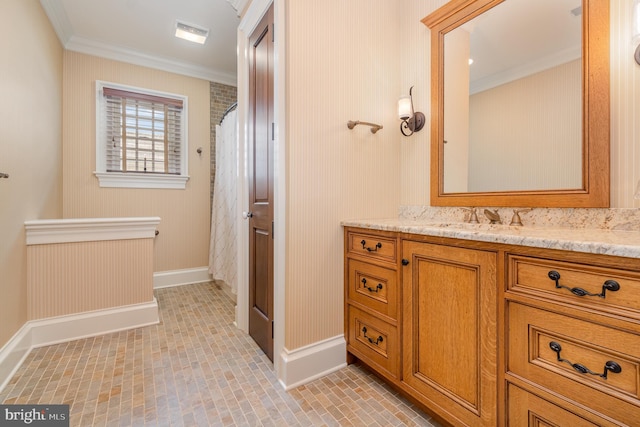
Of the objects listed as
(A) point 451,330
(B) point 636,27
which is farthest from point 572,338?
(B) point 636,27

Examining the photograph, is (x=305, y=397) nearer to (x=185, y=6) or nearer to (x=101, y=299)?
(x=101, y=299)

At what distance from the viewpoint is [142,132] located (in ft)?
10.5

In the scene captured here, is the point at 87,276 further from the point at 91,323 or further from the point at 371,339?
the point at 371,339

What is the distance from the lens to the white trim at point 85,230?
6.41 ft

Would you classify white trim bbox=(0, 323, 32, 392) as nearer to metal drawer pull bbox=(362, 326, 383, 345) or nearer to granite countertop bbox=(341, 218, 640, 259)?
metal drawer pull bbox=(362, 326, 383, 345)

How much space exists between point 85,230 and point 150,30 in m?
2.03

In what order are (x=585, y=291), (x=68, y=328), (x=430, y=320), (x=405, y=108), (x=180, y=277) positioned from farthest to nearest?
(x=180, y=277) → (x=68, y=328) → (x=405, y=108) → (x=430, y=320) → (x=585, y=291)

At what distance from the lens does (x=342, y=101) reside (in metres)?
1.70

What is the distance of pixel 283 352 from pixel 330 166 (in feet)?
3.62

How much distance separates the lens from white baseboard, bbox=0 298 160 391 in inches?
63.8

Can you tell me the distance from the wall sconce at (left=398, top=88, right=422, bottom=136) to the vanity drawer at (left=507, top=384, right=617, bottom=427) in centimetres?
146

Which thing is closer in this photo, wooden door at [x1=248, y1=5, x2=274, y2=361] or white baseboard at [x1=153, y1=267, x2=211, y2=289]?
wooden door at [x1=248, y1=5, x2=274, y2=361]

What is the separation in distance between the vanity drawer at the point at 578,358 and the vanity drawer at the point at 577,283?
0.06 m

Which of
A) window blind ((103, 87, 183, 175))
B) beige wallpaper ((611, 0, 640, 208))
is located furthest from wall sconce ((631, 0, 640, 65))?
window blind ((103, 87, 183, 175))
